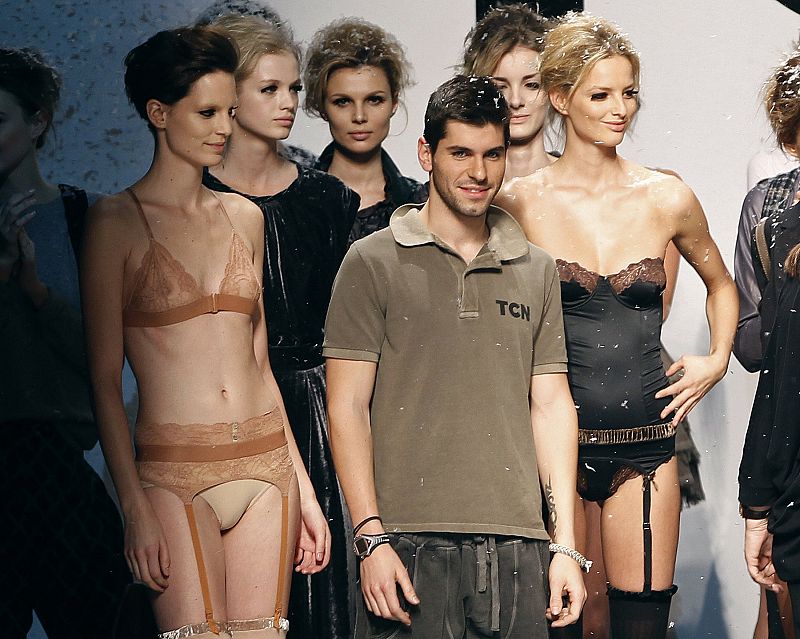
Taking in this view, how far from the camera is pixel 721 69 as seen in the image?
3.35 metres

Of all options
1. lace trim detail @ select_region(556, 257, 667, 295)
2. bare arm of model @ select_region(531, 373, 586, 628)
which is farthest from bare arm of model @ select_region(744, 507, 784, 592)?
lace trim detail @ select_region(556, 257, 667, 295)

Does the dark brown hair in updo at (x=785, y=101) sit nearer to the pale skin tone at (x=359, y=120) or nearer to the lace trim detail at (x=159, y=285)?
the pale skin tone at (x=359, y=120)

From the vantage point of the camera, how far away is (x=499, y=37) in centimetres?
322

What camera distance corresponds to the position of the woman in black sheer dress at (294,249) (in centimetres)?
304

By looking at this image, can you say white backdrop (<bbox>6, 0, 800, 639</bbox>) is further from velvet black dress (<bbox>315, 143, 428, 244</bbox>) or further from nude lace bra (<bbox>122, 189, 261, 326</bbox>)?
nude lace bra (<bbox>122, 189, 261, 326</bbox>)

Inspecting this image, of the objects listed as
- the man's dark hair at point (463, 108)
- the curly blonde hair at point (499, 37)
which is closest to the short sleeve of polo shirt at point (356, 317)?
the man's dark hair at point (463, 108)

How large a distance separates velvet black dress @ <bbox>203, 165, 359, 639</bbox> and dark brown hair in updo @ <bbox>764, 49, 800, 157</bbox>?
110cm

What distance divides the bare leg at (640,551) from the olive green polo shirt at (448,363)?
0.41 meters

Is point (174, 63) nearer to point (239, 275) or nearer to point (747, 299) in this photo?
point (239, 275)

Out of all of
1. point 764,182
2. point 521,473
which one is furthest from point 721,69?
point 521,473

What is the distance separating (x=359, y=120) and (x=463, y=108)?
420 mm

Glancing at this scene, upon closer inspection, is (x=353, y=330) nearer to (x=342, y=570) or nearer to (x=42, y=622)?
(x=342, y=570)

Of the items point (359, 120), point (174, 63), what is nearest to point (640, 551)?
point (359, 120)

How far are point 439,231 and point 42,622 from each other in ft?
4.31
